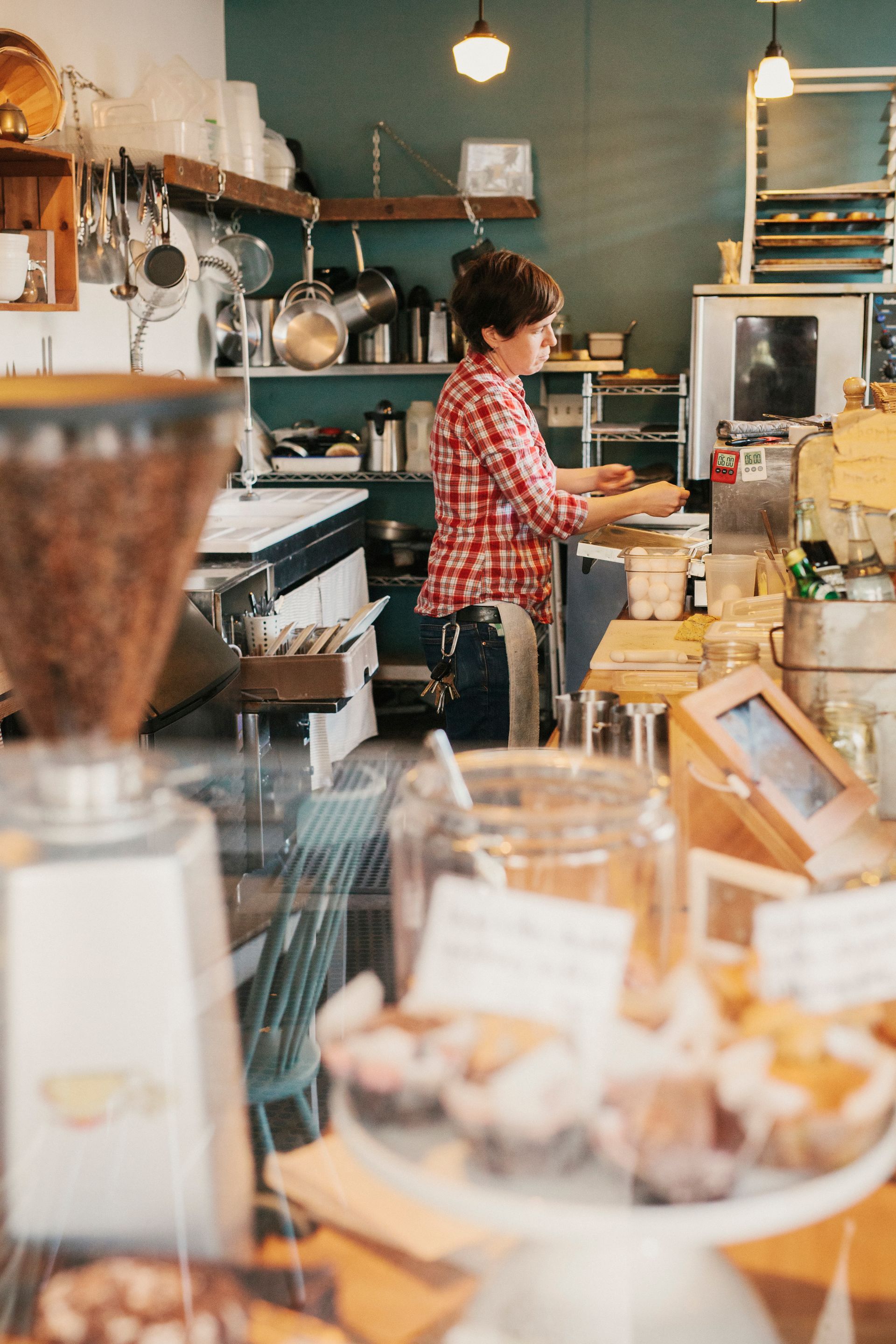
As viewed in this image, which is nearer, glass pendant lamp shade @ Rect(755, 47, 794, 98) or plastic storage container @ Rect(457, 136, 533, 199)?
glass pendant lamp shade @ Rect(755, 47, 794, 98)

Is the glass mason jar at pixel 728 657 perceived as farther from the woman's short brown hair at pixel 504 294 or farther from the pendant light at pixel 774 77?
the pendant light at pixel 774 77

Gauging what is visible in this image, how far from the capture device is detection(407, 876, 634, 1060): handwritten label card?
0.75m

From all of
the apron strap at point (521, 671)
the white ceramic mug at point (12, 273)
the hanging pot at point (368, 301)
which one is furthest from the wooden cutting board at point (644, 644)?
the hanging pot at point (368, 301)

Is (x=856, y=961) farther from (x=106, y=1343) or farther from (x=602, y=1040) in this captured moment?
(x=106, y=1343)

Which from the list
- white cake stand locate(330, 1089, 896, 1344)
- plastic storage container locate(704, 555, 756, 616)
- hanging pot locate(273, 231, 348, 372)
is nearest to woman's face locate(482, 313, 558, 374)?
plastic storage container locate(704, 555, 756, 616)

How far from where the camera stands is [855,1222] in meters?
0.84

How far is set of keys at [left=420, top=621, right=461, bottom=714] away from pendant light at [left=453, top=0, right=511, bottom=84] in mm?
2475

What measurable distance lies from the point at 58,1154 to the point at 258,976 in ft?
1.15

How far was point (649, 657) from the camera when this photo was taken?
7.55 ft

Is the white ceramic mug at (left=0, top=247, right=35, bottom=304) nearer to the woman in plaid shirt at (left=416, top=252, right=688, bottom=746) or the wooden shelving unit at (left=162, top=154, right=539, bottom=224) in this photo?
the woman in plaid shirt at (left=416, top=252, right=688, bottom=746)

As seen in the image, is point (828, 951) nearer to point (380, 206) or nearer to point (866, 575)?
point (866, 575)

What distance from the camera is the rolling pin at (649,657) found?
7.53 ft

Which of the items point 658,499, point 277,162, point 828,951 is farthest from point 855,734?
point 277,162

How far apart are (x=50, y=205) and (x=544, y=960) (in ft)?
10.8
